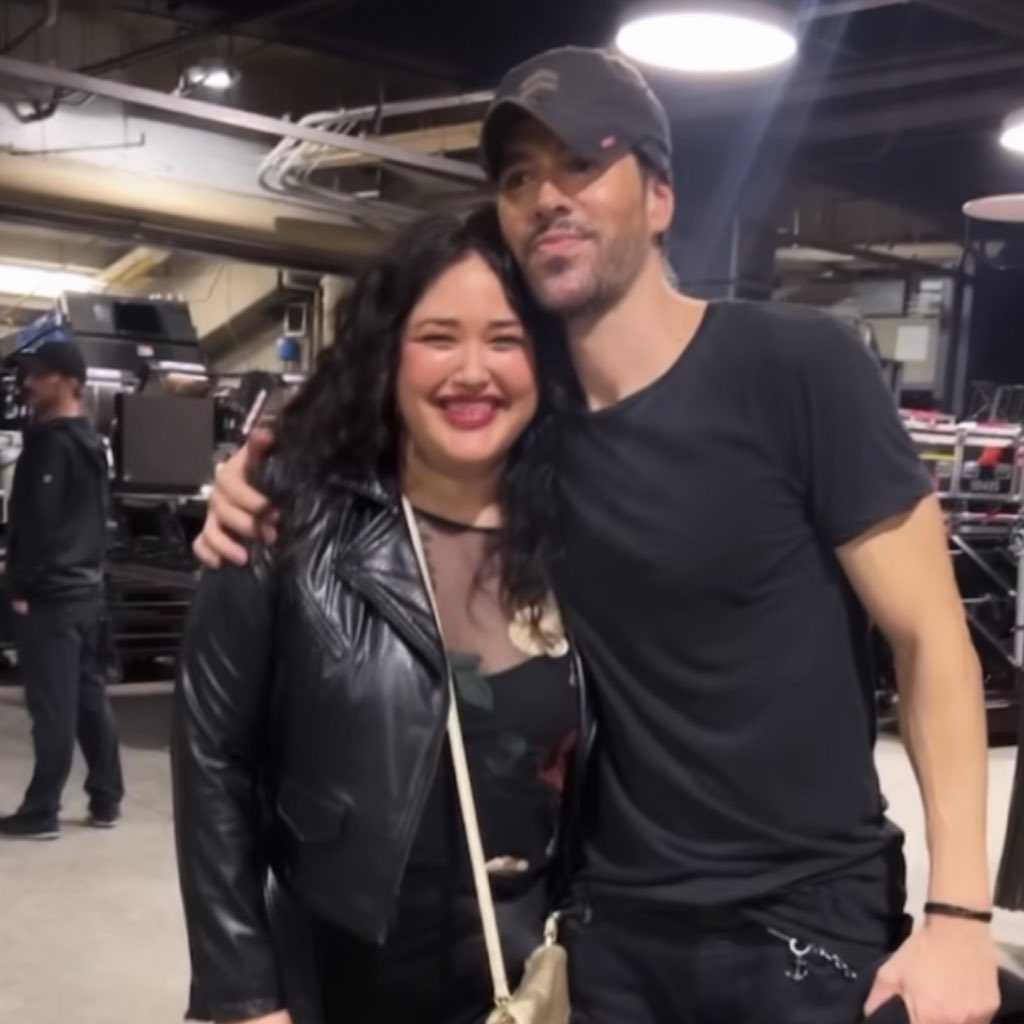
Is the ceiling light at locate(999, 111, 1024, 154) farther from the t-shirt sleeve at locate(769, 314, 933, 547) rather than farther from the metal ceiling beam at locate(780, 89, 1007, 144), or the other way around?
the t-shirt sleeve at locate(769, 314, 933, 547)

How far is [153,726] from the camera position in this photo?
6910mm

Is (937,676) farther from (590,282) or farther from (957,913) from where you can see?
(590,282)

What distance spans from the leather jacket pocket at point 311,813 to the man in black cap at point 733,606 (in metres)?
0.26

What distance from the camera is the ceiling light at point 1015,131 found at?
15.6 ft

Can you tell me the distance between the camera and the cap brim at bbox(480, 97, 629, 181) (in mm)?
1485

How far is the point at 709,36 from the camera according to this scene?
378cm

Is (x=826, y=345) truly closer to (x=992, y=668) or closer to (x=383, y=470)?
(x=383, y=470)

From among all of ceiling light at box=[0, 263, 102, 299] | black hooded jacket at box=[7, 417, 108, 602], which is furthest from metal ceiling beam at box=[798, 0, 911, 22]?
ceiling light at box=[0, 263, 102, 299]

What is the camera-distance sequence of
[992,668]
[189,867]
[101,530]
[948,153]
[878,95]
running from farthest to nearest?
[948,153] → [992,668] → [878,95] → [101,530] → [189,867]

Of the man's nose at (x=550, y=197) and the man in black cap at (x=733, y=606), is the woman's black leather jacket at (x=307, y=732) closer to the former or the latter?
the man in black cap at (x=733, y=606)

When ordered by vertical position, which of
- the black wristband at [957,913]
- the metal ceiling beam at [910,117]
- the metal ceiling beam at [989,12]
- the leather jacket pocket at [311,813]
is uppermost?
the metal ceiling beam at [989,12]

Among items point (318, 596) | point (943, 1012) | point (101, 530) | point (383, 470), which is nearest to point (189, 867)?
point (318, 596)

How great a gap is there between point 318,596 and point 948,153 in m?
7.91

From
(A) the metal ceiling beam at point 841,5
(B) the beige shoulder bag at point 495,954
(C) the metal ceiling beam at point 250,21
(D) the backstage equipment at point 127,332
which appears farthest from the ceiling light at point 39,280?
(B) the beige shoulder bag at point 495,954
